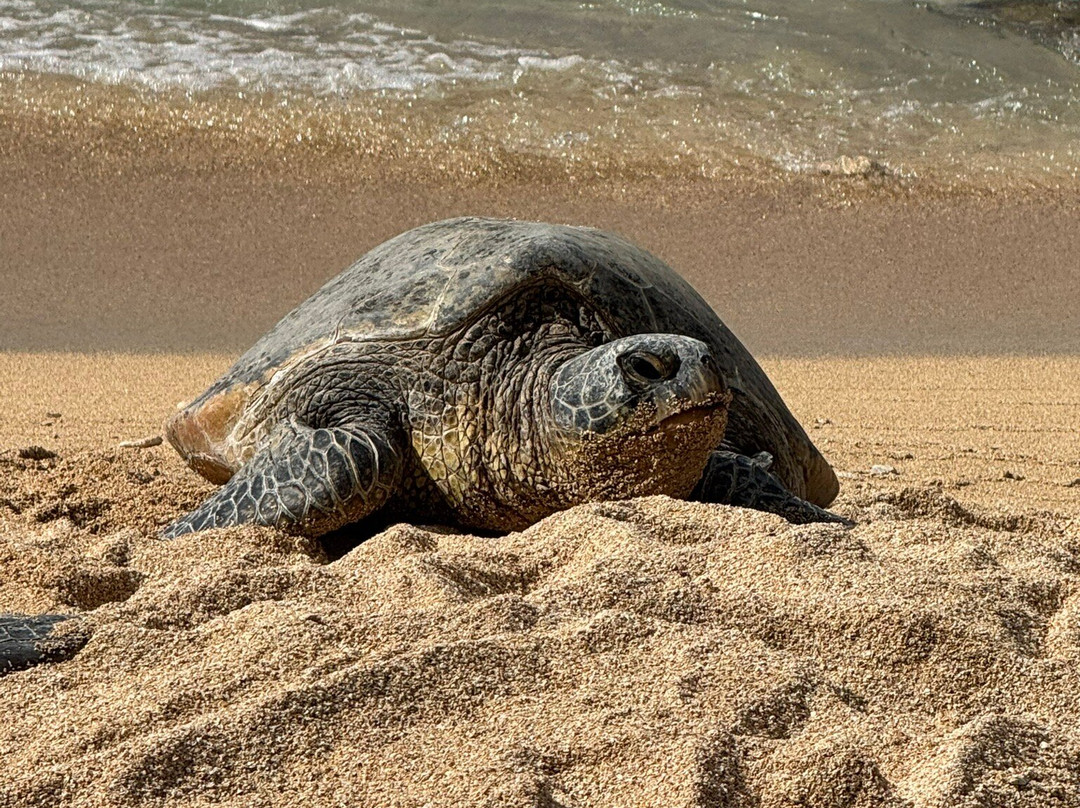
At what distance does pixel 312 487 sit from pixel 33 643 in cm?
93

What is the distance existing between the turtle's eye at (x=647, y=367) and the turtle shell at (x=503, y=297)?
19.3 inches

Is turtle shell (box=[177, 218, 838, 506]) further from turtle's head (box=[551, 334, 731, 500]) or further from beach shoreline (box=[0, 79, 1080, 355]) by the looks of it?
beach shoreline (box=[0, 79, 1080, 355])

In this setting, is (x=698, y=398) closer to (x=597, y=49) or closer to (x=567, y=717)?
(x=567, y=717)

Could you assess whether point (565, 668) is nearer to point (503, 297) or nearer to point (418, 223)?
point (503, 297)

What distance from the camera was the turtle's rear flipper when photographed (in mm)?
1918

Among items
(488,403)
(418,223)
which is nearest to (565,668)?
(488,403)

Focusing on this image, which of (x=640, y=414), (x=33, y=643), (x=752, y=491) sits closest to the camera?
(x=33, y=643)

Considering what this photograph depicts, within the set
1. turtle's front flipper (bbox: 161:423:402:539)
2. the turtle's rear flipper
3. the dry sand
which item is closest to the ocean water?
turtle's front flipper (bbox: 161:423:402:539)

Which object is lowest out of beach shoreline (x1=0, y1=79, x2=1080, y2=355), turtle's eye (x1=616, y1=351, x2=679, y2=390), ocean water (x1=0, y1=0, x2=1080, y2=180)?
beach shoreline (x1=0, y1=79, x2=1080, y2=355)

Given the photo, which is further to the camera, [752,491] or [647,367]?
[752,491]

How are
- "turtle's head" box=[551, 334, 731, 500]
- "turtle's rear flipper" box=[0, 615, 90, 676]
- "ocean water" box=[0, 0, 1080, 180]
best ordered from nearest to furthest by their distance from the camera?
"turtle's rear flipper" box=[0, 615, 90, 676] < "turtle's head" box=[551, 334, 731, 500] < "ocean water" box=[0, 0, 1080, 180]

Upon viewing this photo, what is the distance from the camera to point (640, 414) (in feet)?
8.86

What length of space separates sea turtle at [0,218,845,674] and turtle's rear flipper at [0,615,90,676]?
81 cm

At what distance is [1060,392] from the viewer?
6.27m
